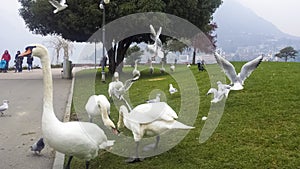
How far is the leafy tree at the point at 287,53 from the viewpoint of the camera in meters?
44.2

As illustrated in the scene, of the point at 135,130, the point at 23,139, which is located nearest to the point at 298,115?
the point at 135,130

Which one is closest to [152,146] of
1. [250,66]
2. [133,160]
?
[133,160]

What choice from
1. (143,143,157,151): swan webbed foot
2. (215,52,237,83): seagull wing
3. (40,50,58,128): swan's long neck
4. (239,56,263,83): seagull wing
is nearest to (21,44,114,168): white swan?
(40,50,58,128): swan's long neck

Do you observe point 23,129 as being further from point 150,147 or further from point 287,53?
point 287,53

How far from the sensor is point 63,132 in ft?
15.0

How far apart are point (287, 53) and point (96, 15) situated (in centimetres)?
3132

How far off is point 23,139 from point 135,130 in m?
3.26

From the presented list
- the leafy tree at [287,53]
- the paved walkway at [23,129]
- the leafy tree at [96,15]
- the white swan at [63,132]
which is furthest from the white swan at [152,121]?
the leafy tree at [287,53]

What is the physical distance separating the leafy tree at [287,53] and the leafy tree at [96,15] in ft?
74.8

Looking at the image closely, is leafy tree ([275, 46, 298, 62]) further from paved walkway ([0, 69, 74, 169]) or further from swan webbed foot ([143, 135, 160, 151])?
swan webbed foot ([143, 135, 160, 151])

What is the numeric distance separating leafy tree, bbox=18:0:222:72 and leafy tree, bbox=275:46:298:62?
898 inches

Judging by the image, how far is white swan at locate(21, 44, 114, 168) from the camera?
15.0 feet

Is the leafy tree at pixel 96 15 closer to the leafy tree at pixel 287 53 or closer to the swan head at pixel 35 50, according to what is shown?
the swan head at pixel 35 50

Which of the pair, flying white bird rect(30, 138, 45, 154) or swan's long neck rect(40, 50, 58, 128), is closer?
swan's long neck rect(40, 50, 58, 128)
